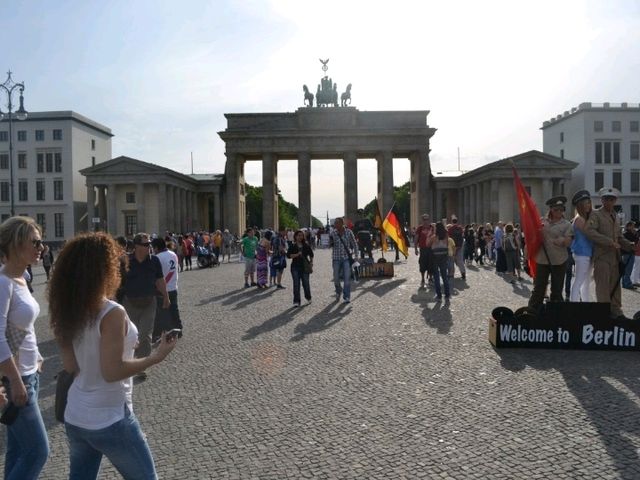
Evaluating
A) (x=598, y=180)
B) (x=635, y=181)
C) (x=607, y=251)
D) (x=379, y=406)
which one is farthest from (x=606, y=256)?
(x=635, y=181)

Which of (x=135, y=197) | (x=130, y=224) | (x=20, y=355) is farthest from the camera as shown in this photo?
(x=130, y=224)

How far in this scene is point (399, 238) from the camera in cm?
2520

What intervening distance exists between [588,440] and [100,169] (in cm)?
6661

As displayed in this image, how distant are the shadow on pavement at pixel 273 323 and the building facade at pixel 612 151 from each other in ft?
233

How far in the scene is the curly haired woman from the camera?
3.03 metres

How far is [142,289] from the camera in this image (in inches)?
332

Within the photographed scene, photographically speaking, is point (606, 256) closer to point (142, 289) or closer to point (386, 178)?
point (142, 289)

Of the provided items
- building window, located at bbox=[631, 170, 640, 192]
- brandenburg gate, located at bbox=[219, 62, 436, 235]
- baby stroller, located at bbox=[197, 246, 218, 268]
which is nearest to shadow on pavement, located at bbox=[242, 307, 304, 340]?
baby stroller, located at bbox=[197, 246, 218, 268]

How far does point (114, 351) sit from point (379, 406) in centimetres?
387

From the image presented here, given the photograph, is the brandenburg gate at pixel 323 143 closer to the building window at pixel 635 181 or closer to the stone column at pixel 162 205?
the stone column at pixel 162 205

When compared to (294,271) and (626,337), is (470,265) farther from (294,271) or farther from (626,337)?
(626,337)

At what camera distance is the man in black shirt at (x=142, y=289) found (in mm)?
8438

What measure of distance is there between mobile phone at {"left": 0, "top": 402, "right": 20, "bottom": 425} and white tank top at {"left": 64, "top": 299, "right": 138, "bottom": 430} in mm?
428

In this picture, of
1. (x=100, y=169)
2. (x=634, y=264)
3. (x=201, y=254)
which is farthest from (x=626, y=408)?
(x=100, y=169)
